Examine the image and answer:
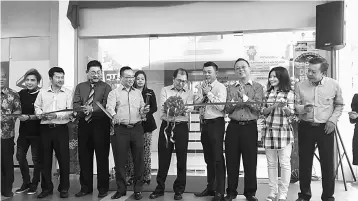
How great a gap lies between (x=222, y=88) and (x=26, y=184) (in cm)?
316

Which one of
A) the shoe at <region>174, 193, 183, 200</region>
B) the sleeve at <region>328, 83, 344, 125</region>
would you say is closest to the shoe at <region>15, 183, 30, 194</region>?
the shoe at <region>174, 193, 183, 200</region>

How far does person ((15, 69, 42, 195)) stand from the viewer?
4.14 m

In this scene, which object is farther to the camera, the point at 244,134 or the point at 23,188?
the point at 23,188

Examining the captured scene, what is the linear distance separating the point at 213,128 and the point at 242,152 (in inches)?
17.9

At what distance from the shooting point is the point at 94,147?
398 cm

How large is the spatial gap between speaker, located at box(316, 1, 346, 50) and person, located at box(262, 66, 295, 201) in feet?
4.94

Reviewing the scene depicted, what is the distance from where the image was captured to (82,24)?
18.7ft

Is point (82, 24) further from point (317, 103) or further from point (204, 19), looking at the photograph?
point (317, 103)

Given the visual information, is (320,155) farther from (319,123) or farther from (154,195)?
(154,195)

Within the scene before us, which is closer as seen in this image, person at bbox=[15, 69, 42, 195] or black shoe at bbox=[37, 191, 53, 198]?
black shoe at bbox=[37, 191, 53, 198]

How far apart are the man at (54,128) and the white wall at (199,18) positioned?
2023mm

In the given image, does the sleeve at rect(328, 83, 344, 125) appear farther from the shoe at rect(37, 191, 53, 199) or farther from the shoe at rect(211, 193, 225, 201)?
the shoe at rect(37, 191, 53, 199)

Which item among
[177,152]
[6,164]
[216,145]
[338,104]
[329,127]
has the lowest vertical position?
[6,164]

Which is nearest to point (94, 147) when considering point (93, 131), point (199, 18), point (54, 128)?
point (93, 131)
